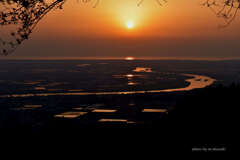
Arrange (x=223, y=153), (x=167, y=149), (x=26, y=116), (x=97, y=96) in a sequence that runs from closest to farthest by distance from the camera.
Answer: (x=223, y=153)
(x=167, y=149)
(x=26, y=116)
(x=97, y=96)

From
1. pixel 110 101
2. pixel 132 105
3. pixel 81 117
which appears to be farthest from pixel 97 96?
pixel 81 117

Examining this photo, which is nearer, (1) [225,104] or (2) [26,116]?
(1) [225,104]

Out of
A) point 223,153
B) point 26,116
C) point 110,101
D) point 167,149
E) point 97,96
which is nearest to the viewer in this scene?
point 223,153

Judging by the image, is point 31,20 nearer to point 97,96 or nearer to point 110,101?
point 110,101

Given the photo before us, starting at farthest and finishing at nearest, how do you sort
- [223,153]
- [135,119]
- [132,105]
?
[132,105] → [135,119] → [223,153]

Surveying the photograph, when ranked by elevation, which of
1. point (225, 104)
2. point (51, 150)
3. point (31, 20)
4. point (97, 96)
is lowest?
point (97, 96)

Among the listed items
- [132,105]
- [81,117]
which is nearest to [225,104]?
[81,117]

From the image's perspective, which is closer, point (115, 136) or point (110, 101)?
point (115, 136)

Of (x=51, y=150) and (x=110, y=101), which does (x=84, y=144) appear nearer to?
(x=51, y=150)

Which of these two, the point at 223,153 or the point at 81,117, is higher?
the point at 223,153
